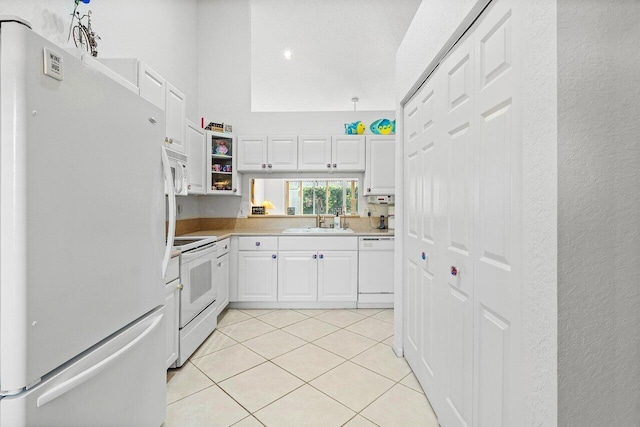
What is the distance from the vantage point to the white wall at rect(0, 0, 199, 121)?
1.90m

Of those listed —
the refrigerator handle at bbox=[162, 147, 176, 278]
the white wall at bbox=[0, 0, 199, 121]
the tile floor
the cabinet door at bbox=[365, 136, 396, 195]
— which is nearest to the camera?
the refrigerator handle at bbox=[162, 147, 176, 278]

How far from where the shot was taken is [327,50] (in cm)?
452

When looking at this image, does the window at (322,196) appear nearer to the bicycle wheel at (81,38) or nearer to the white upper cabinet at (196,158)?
the white upper cabinet at (196,158)

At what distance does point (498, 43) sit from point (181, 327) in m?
2.46

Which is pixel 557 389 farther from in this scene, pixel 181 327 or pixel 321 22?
pixel 321 22

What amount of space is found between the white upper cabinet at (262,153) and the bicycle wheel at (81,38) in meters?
1.79

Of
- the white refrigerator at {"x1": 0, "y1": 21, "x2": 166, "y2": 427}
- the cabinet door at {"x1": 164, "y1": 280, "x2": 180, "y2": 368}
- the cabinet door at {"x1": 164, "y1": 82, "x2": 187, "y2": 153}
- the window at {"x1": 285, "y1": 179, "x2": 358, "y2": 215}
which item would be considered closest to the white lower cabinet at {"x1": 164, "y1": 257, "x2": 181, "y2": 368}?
the cabinet door at {"x1": 164, "y1": 280, "x2": 180, "y2": 368}

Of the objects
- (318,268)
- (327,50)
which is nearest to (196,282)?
(318,268)

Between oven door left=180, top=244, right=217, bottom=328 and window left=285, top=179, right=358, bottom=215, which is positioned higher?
window left=285, top=179, right=358, bottom=215

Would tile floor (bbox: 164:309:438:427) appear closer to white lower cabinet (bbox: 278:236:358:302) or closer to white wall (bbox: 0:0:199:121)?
white lower cabinet (bbox: 278:236:358:302)

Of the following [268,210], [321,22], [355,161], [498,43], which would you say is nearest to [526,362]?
[498,43]

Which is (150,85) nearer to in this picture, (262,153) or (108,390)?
(262,153)

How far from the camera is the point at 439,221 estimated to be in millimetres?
1682

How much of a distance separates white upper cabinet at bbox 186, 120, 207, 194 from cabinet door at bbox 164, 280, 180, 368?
4.25 feet
